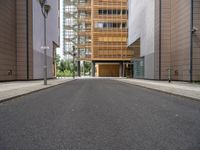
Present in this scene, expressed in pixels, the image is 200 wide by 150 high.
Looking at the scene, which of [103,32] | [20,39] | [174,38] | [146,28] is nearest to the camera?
[174,38]

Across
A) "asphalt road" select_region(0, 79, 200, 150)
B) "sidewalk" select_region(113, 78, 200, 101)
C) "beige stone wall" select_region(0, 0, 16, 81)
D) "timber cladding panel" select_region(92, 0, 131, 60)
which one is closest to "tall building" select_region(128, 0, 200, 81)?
"sidewalk" select_region(113, 78, 200, 101)

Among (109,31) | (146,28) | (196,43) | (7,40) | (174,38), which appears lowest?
(196,43)

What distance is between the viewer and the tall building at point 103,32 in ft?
268

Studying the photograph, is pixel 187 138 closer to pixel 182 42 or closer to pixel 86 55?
pixel 182 42

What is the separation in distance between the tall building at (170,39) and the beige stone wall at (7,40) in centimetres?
1997

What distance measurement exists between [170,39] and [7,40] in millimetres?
22543

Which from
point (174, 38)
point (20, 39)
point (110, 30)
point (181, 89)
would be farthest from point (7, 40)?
point (110, 30)

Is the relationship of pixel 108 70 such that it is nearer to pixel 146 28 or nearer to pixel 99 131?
pixel 146 28

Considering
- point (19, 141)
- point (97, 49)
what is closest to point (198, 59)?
point (19, 141)

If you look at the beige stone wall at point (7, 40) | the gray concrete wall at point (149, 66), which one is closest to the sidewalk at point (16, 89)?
the beige stone wall at point (7, 40)

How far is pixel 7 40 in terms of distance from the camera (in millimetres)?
34844

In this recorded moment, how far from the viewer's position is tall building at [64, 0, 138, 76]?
81.6 meters

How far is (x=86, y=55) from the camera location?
85250 mm

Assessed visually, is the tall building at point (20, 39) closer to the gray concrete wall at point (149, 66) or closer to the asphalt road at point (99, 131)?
the gray concrete wall at point (149, 66)
